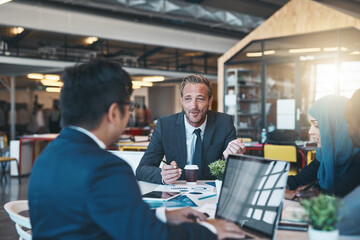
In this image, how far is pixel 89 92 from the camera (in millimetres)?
1188

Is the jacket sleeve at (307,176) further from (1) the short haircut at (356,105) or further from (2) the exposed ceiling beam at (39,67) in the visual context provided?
(2) the exposed ceiling beam at (39,67)

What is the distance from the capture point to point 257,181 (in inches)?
54.2

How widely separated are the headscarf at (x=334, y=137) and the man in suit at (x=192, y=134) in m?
1.10

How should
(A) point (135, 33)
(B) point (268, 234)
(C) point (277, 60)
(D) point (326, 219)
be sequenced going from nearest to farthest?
(D) point (326, 219), (B) point (268, 234), (C) point (277, 60), (A) point (135, 33)

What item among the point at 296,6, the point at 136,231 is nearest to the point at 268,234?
the point at 136,231

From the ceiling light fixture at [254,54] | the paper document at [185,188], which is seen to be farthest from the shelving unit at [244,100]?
the paper document at [185,188]

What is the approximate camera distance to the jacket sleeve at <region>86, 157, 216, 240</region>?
3.30 feet

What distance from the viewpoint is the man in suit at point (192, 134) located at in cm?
280

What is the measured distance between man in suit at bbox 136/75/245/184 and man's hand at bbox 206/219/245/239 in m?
1.46

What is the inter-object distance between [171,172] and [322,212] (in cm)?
123

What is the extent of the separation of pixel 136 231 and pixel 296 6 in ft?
29.0

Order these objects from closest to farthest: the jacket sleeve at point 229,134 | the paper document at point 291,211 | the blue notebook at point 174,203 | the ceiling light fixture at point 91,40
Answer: the paper document at point 291,211 → the blue notebook at point 174,203 → the jacket sleeve at point 229,134 → the ceiling light fixture at point 91,40

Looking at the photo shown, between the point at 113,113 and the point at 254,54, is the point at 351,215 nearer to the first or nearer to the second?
the point at 113,113

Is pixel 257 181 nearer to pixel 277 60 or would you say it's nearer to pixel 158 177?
pixel 158 177
